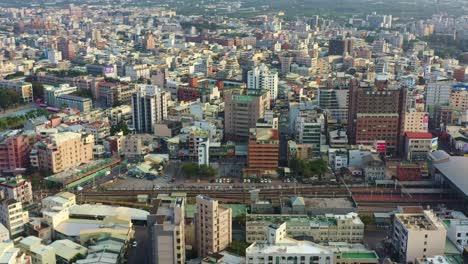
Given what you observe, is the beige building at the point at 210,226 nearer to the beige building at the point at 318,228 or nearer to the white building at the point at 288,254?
the beige building at the point at 318,228

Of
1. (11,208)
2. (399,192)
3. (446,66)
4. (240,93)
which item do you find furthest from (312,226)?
(446,66)

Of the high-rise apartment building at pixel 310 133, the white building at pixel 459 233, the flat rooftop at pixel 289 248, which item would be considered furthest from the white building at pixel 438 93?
the flat rooftop at pixel 289 248

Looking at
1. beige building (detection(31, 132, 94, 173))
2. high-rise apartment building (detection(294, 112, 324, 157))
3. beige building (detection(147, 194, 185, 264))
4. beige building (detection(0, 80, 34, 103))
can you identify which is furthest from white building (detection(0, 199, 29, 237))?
beige building (detection(0, 80, 34, 103))

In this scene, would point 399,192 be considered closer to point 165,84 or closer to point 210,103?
point 210,103

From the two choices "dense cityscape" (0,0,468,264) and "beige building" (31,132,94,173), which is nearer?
"dense cityscape" (0,0,468,264)

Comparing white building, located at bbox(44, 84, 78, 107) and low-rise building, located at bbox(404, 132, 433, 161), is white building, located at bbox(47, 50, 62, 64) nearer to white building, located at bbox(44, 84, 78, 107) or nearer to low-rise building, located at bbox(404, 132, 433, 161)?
white building, located at bbox(44, 84, 78, 107)
